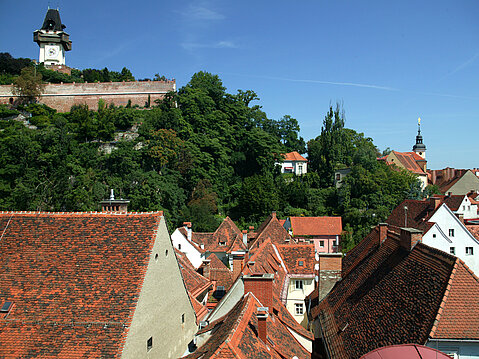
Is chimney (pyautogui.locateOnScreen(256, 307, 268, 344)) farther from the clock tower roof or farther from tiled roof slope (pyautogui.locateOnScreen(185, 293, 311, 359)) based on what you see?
the clock tower roof

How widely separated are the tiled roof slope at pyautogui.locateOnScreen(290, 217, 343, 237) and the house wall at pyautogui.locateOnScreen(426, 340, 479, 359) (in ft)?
130

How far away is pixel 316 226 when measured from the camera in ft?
165

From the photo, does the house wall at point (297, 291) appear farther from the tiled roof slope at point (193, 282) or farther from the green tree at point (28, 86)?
the green tree at point (28, 86)

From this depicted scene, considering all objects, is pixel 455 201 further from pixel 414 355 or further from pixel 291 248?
pixel 414 355

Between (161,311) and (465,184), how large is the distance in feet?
247

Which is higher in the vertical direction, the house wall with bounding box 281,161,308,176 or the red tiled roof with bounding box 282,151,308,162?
the red tiled roof with bounding box 282,151,308,162

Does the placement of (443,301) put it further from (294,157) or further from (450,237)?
(294,157)

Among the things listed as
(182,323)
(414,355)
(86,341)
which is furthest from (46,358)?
(414,355)

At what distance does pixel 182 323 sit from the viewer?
49.4 feet

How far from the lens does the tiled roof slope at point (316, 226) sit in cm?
4953

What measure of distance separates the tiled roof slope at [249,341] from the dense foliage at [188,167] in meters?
34.8

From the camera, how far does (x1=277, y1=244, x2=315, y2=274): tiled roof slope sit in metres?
24.1

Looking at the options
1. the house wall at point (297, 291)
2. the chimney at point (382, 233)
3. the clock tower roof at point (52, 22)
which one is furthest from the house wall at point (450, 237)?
the clock tower roof at point (52, 22)

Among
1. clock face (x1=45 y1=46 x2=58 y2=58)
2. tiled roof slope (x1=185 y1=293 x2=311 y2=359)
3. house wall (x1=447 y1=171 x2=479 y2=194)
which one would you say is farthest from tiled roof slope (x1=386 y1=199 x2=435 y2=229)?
clock face (x1=45 y1=46 x2=58 y2=58)
